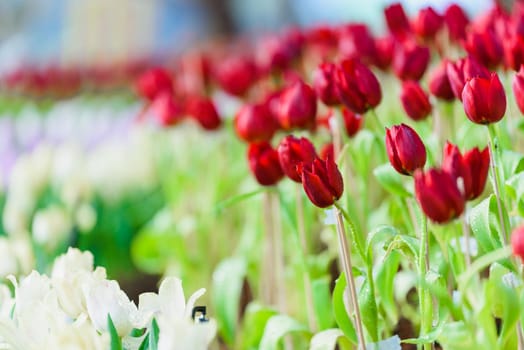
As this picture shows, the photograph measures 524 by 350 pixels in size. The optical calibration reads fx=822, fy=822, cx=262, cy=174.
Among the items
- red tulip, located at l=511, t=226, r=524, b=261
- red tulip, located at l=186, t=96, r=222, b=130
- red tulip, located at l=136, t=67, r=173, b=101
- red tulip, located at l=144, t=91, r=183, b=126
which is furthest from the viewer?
red tulip, located at l=136, t=67, r=173, b=101

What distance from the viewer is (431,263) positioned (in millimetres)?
697

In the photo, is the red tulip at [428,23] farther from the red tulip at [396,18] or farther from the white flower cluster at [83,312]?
the white flower cluster at [83,312]

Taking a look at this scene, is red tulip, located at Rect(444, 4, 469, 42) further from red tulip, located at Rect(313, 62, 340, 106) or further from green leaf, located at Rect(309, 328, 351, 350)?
green leaf, located at Rect(309, 328, 351, 350)

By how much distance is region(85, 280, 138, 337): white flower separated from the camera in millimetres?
558

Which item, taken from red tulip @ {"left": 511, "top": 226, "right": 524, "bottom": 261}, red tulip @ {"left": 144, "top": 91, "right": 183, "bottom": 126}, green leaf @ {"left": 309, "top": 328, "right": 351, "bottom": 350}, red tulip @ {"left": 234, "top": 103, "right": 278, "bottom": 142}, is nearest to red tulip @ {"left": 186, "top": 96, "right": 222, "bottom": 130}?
red tulip @ {"left": 144, "top": 91, "right": 183, "bottom": 126}

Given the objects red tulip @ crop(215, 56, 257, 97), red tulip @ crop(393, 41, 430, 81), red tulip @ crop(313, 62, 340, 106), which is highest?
red tulip @ crop(215, 56, 257, 97)

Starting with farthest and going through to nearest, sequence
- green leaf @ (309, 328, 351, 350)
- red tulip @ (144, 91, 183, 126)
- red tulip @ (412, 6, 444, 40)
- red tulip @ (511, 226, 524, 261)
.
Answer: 1. red tulip @ (144, 91, 183, 126)
2. red tulip @ (412, 6, 444, 40)
3. green leaf @ (309, 328, 351, 350)
4. red tulip @ (511, 226, 524, 261)

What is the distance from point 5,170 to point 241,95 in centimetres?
47

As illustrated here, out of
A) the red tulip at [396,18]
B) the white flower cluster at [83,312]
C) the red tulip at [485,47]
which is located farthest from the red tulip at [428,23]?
the white flower cluster at [83,312]

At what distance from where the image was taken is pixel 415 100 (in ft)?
2.46

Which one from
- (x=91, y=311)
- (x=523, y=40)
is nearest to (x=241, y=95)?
(x=523, y=40)

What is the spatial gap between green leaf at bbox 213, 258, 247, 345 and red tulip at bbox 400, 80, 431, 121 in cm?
35

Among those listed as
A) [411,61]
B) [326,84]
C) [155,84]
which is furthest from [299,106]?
[155,84]

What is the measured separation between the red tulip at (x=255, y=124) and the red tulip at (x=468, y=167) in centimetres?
31
